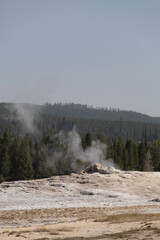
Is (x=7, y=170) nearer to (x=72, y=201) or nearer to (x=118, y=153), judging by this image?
(x=118, y=153)

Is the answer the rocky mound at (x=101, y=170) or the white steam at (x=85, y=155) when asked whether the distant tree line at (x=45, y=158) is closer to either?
the white steam at (x=85, y=155)

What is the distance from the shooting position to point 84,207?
4416 centimetres

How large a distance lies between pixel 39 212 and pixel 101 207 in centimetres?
729

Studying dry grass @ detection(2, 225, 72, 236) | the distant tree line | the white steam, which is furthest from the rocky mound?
dry grass @ detection(2, 225, 72, 236)

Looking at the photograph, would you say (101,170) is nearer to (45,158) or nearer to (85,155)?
(45,158)

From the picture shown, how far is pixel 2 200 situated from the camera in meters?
48.3

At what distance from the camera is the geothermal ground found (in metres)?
26.3

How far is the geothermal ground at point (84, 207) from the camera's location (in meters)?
26.3

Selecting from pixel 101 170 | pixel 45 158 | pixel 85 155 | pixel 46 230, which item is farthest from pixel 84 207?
pixel 85 155

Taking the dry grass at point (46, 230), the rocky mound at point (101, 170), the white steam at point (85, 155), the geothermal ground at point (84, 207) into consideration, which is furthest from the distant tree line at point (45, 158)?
the dry grass at point (46, 230)

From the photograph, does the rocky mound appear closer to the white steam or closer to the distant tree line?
the distant tree line

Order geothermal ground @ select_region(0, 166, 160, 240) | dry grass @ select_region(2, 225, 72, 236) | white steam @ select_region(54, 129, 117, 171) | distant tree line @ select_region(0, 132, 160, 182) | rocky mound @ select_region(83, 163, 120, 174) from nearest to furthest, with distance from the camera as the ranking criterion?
geothermal ground @ select_region(0, 166, 160, 240)
dry grass @ select_region(2, 225, 72, 236)
rocky mound @ select_region(83, 163, 120, 174)
distant tree line @ select_region(0, 132, 160, 182)
white steam @ select_region(54, 129, 117, 171)

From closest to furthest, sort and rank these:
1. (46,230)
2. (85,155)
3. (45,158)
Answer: (46,230) < (45,158) < (85,155)

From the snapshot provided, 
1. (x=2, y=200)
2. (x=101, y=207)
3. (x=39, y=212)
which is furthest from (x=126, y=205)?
(x=2, y=200)
